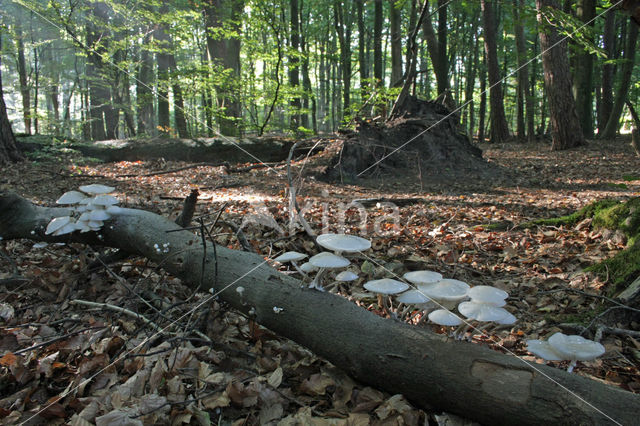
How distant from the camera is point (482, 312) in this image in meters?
1.48

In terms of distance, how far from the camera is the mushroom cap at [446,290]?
1514 mm

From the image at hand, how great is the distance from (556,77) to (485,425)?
34.4 ft

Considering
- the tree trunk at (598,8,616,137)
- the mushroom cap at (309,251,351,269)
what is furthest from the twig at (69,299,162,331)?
the tree trunk at (598,8,616,137)

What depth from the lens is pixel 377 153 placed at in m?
7.38

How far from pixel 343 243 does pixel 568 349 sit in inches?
38.0

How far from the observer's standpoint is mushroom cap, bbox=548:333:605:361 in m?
1.31

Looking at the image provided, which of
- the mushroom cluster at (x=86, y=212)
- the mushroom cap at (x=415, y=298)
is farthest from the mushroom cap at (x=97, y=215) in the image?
the mushroom cap at (x=415, y=298)

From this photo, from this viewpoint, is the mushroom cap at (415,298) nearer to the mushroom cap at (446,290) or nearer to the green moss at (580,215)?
Answer: the mushroom cap at (446,290)

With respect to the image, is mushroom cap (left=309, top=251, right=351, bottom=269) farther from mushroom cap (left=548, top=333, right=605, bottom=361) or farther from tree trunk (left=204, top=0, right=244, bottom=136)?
tree trunk (left=204, top=0, right=244, bottom=136)

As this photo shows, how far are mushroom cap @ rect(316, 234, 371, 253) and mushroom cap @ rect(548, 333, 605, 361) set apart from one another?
821mm

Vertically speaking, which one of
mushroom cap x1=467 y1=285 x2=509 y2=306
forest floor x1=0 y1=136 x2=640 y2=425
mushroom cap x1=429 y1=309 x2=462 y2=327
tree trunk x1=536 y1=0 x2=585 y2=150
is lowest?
forest floor x1=0 y1=136 x2=640 y2=425

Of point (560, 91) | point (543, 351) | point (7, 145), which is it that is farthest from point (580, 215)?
point (7, 145)

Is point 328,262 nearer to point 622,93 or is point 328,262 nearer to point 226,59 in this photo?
point 226,59

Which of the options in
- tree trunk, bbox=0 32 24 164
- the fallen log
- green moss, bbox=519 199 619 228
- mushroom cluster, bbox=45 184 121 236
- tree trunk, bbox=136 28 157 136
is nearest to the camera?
the fallen log
